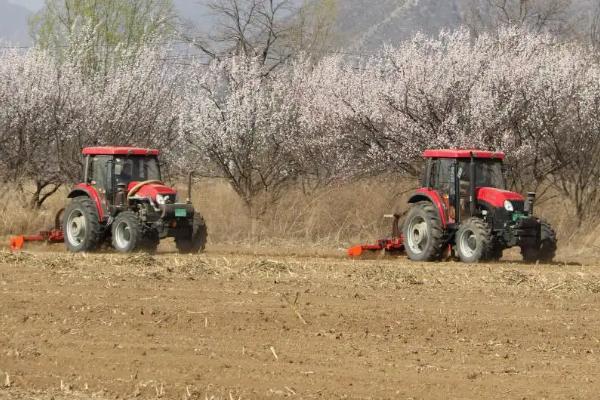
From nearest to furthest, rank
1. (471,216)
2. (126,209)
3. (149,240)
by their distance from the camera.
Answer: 1. (471,216)
2. (149,240)
3. (126,209)

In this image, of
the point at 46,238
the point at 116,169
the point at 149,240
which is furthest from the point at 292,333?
the point at 46,238

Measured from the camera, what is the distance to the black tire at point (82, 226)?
60.5ft

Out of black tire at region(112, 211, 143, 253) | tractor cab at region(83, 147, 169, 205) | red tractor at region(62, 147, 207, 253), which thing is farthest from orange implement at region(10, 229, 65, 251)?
black tire at region(112, 211, 143, 253)

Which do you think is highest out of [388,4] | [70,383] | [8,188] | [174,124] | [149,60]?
[388,4]

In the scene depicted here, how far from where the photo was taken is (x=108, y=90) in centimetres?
2691

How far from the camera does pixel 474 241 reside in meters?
17.0

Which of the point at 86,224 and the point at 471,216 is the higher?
the point at 471,216

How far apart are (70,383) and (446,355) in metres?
3.25

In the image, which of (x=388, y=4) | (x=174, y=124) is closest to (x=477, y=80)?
(x=174, y=124)

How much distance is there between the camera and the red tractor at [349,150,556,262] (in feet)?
55.6

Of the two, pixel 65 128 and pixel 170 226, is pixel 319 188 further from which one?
pixel 170 226

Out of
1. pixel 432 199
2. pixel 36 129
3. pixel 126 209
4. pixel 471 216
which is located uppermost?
pixel 36 129

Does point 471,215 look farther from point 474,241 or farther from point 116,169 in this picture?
point 116,169

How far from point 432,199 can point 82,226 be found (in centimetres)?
618
